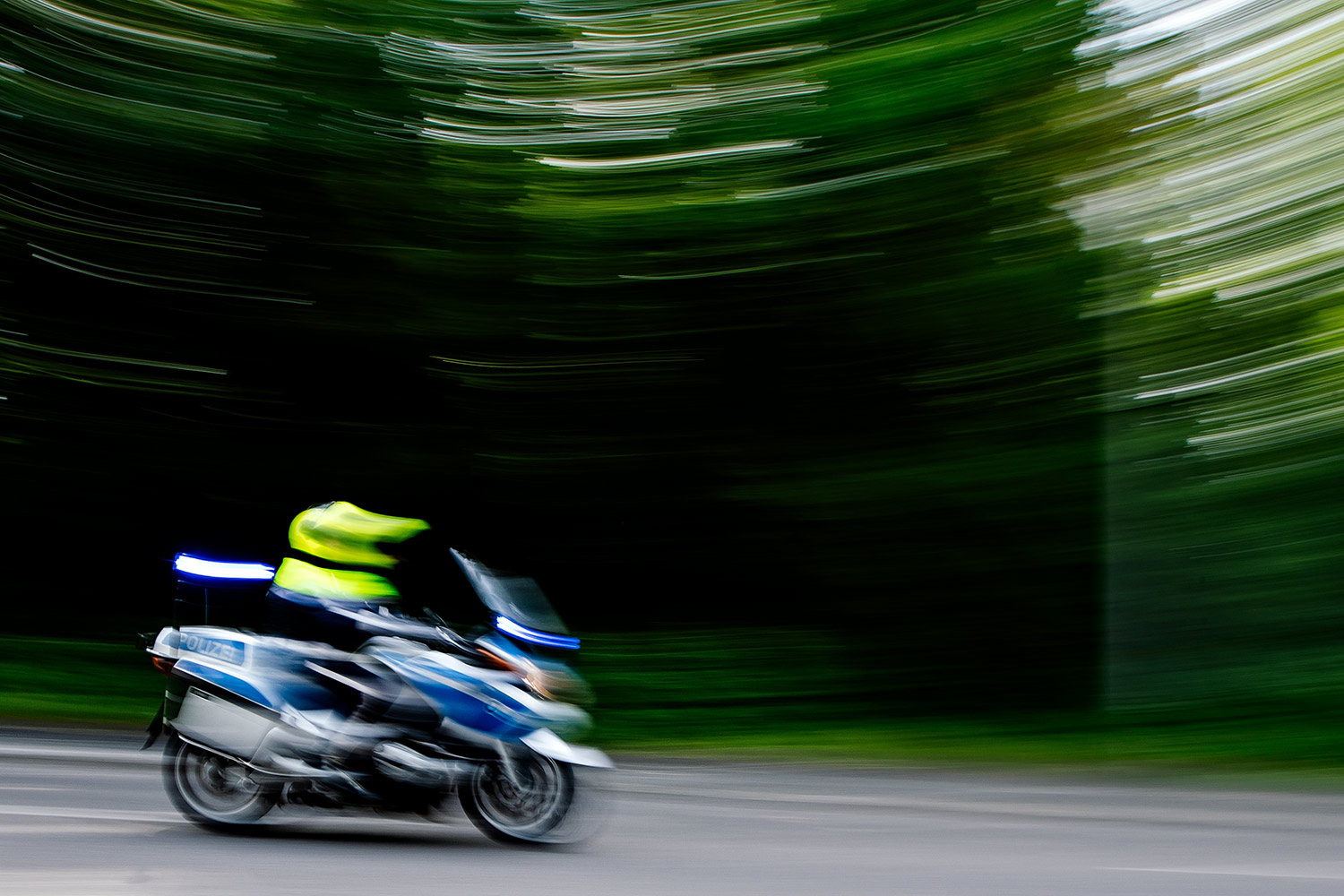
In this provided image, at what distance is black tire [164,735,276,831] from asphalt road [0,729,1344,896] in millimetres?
103

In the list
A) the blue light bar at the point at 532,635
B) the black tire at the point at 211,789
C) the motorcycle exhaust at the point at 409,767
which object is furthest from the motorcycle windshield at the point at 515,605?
the black tire at the point at 211,789

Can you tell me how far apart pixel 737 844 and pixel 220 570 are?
2.66 metres

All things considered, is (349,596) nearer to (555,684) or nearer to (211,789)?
(555,684)

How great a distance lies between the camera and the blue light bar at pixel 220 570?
576 cm

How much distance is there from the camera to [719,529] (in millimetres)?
12984

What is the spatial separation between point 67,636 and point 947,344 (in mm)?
9272

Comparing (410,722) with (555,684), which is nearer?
(410,722)

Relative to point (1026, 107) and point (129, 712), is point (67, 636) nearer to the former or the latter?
point (129, 712)

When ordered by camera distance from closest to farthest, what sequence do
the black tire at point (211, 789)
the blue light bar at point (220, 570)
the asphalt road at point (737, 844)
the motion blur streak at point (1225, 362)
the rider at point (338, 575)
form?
the asphalt road at point (737, 844), the rider at point (338, 575), the blue light bar at point (220, 570), the black tire at point (211, 789), the motion blur streak at point (1225, 362)

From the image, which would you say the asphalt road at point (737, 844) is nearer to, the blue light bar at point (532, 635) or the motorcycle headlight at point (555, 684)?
the motorcycle headlight at point (555, 684)

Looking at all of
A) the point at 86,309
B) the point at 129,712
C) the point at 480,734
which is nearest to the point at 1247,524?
the point at 480,734

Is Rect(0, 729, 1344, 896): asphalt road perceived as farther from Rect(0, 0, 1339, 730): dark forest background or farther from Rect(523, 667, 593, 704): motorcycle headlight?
Rect(0, 0, 1339, 730): dark forest background

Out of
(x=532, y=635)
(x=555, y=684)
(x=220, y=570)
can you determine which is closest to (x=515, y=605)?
(x=532, y=635)

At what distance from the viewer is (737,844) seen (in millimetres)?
6160
